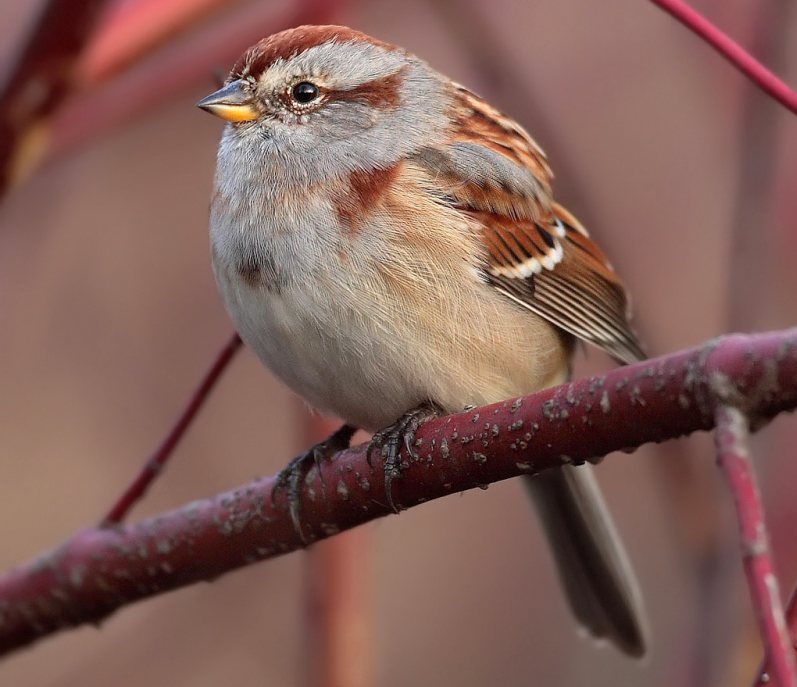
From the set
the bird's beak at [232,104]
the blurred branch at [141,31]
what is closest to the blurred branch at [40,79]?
the blurred branch at [141,31]

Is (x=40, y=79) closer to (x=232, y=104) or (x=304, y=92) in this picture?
(x=232, y=104)

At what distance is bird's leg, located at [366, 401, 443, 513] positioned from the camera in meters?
2.02

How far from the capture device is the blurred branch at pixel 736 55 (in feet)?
5.29

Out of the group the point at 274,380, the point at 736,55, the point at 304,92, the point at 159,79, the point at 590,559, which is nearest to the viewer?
the point at 736,55

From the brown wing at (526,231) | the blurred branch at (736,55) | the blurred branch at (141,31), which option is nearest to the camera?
the blurred branch at (736,55)

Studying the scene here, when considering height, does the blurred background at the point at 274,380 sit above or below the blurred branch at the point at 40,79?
below

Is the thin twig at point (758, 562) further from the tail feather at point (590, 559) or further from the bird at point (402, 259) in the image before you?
the tail feather at point (590, 559)

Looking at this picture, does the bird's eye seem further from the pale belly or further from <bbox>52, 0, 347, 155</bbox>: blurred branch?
the pale belly

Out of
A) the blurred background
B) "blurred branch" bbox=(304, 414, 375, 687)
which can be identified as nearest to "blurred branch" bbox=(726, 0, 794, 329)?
"blurred branch" bbox=(304, 414, 375, 687)

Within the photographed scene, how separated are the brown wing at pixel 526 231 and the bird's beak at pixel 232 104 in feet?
1.27

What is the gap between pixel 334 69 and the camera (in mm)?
2852

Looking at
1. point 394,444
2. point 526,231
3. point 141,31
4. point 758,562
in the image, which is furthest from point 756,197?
point 758,562

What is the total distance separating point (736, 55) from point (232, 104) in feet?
4.40

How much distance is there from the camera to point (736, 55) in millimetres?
1654
